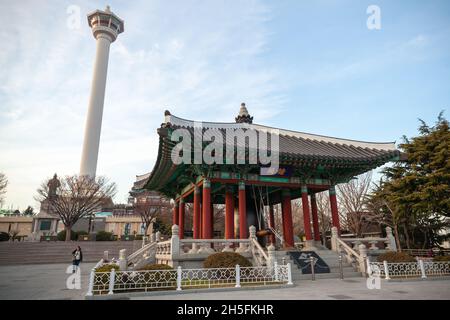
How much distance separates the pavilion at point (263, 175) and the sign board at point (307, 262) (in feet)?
5.60

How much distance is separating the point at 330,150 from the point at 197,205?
33.3ft

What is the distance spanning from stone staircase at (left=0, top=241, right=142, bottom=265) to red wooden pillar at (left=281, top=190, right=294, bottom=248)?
843 inches

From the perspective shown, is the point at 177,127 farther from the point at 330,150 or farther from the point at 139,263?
the point at 330,150

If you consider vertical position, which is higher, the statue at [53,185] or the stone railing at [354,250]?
the statue at [53,185]

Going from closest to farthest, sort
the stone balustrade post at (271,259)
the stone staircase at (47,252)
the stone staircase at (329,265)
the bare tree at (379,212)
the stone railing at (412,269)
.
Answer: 1. the stone balustrade post at (271,259)
2. the stone railing at (412,269)
3. the stone staircase at (329,265)
4. the stone staircase at (47,252)
5. the bare tree at (379,212)

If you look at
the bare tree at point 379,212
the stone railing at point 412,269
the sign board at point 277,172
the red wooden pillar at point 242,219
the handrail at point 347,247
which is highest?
the sign board at point 277,172

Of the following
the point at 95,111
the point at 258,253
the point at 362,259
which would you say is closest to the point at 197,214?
the point at 258,253

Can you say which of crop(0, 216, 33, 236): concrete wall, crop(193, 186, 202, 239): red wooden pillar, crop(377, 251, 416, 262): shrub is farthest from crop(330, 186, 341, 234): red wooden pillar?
crop(0, 216, 33, 236): concrete wall

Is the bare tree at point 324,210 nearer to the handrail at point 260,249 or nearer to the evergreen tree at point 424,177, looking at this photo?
the evergreen tree at point 424,177

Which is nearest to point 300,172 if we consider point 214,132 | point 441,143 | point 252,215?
point 252,215

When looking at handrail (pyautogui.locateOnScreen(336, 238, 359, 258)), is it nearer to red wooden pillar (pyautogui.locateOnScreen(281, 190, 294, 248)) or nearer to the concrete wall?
red wooden pillar (pyautogui.locateOnScreen(281, 190, 294, 248))

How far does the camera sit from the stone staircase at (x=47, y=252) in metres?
29.0

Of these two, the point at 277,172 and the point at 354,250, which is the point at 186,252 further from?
the point at 354,250

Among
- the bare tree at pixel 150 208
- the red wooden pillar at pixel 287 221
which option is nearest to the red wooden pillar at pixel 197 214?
the red wooden pillar at pixel 287 221
